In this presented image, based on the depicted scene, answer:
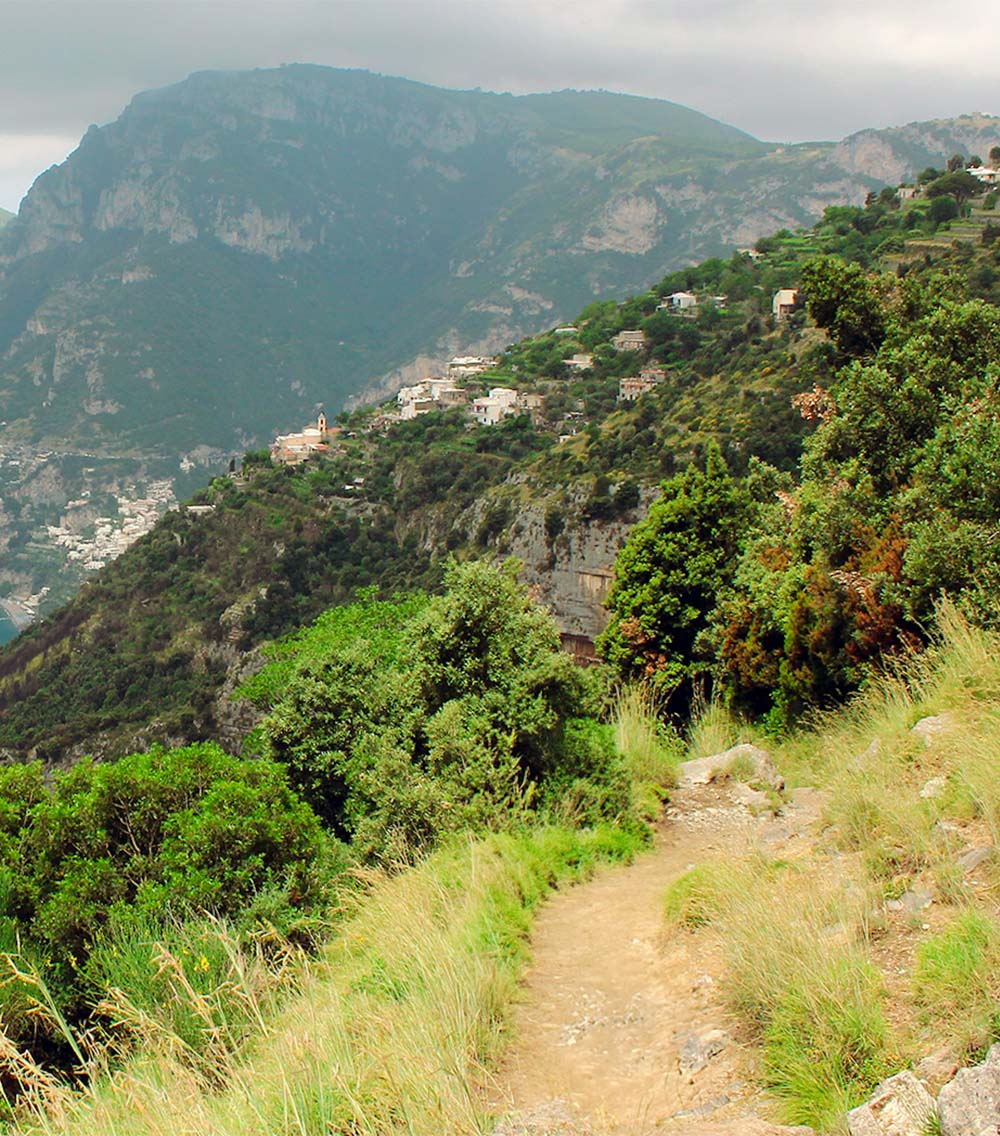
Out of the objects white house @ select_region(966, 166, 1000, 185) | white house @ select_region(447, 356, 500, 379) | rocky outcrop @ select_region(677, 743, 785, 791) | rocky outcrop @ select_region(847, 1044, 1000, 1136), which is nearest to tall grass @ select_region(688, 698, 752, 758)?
rocky outcrop @ select_region(677, 743, 785, 791)

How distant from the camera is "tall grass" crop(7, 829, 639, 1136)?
3.12 metres

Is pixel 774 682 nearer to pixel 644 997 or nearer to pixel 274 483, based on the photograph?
pixel 644 997

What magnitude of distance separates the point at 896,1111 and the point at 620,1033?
1375 millimetres

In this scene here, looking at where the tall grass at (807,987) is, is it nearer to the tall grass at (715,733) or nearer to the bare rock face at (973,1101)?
the bare rock face at (973,1101)

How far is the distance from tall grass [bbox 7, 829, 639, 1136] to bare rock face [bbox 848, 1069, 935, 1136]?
1.12m


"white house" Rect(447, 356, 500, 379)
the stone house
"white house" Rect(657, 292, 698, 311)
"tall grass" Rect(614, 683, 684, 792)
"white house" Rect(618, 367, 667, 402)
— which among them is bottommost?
"tall grass" Rect(614, 683, 684, 792)

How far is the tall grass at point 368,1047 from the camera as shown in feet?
10.2

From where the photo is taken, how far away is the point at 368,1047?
3.40 metres

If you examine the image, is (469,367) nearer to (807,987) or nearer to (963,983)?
(807,987)

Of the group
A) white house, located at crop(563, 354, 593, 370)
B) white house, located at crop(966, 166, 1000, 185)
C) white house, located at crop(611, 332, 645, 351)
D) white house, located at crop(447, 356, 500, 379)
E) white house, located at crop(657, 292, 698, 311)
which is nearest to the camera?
white house, located at crop(966, 166, 1000, 185)

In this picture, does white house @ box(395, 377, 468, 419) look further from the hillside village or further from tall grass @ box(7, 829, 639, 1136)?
tall grass @ box(7, 829, 639, 1136)

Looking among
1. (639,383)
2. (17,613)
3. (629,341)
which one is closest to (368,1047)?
(639,383)

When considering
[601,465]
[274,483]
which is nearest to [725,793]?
[601,465]

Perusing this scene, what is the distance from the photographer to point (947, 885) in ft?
12.7
